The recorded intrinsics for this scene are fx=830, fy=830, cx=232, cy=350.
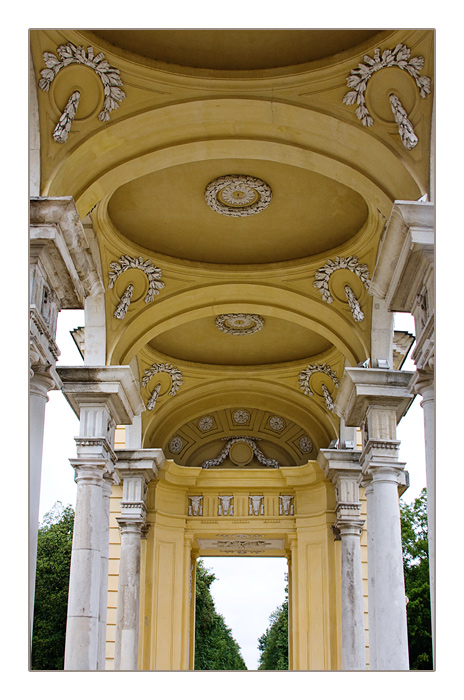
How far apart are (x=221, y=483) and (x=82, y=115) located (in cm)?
1333

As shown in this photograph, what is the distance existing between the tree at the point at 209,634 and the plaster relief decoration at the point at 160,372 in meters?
16.8

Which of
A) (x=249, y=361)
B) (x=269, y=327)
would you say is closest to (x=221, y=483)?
(x=249, y=361)

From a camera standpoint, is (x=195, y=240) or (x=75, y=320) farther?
(x=75, y=320)

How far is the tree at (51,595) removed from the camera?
2272cm

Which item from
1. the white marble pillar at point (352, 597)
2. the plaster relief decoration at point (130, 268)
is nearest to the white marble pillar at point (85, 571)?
the plaster relief decoration at point (130, 268)

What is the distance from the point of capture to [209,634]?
34.6 m

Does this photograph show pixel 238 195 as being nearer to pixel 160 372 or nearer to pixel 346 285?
pixel 346 285

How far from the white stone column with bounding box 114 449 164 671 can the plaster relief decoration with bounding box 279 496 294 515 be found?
4067mm

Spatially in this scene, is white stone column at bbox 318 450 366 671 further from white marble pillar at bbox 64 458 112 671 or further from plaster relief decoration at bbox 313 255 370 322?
white marble pillar at bbox 64 458 112 671

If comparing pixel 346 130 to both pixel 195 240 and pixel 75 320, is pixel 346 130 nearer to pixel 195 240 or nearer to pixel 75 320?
pixel 195 240

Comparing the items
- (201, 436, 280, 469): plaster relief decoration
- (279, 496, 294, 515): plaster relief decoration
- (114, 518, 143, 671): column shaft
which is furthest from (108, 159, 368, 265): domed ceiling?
(201, 436, 280, 469): plaster relief decoration

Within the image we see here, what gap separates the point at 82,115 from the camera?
31.8 ft
